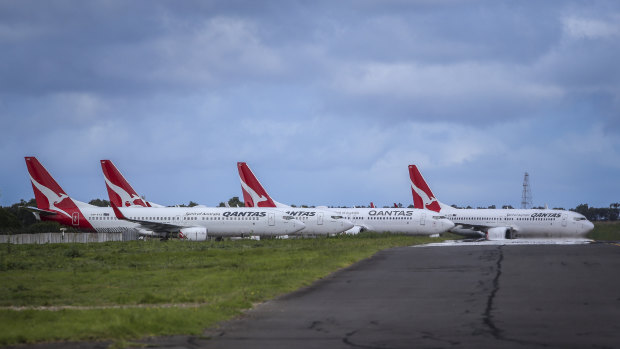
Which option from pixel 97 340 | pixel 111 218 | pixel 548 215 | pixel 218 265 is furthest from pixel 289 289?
pixel 548 215

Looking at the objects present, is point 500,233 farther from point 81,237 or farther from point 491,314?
point 491,314

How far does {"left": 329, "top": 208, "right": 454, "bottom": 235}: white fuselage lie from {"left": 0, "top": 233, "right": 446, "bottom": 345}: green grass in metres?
34.1

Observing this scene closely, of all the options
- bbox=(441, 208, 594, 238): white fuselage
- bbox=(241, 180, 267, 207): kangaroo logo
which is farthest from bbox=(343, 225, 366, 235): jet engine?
bbox=(241, 180, 267, 207): kangaroo logo

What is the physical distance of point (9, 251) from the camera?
44.3 m

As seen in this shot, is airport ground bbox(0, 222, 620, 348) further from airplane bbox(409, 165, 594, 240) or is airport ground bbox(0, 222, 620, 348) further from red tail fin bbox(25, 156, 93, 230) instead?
airplane bbox(409, 165, 594, 240)

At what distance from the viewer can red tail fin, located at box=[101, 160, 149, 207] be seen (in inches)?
2940

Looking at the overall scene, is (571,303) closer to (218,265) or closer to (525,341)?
(525,341)

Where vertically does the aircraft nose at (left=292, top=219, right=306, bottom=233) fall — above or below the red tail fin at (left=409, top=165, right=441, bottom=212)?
below

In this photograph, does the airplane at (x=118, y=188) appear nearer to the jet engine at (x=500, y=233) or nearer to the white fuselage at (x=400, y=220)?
the white fuselage at (x=400, y=220)

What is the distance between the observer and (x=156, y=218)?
6744cm

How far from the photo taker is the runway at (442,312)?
12.7 meters

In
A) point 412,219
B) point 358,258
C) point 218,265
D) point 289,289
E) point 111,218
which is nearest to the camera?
point 289,289

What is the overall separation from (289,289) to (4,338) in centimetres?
916

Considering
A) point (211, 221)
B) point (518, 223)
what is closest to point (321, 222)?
point (211, 221)
